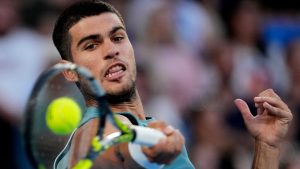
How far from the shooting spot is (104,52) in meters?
4.70

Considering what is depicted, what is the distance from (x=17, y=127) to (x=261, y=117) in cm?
341

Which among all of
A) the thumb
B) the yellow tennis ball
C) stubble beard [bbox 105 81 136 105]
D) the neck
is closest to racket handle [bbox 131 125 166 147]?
stubble beard [bbox 105 81 136 105]

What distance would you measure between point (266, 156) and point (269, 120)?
0.22 m

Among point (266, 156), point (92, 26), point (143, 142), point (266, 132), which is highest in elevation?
point (92, 26)

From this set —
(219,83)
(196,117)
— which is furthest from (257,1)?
(196,117)

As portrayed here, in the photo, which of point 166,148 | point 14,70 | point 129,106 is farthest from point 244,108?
point 14,70

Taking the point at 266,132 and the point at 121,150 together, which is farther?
the point at 266,132

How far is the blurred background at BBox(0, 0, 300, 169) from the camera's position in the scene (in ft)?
27.0

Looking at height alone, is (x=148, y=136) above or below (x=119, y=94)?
below

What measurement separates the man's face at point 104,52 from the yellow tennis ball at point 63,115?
43 centimetres

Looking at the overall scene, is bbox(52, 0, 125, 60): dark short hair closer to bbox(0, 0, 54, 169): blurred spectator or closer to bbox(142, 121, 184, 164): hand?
bbox(142, 121, 184, 164): hand

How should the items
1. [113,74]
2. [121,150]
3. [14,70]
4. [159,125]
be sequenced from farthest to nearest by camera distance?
[14,70], [113,74], [121,150], [159,125]

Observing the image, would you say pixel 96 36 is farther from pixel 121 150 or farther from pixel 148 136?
pixel 148 136

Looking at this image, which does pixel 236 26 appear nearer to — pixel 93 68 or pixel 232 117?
pixel 232 117
